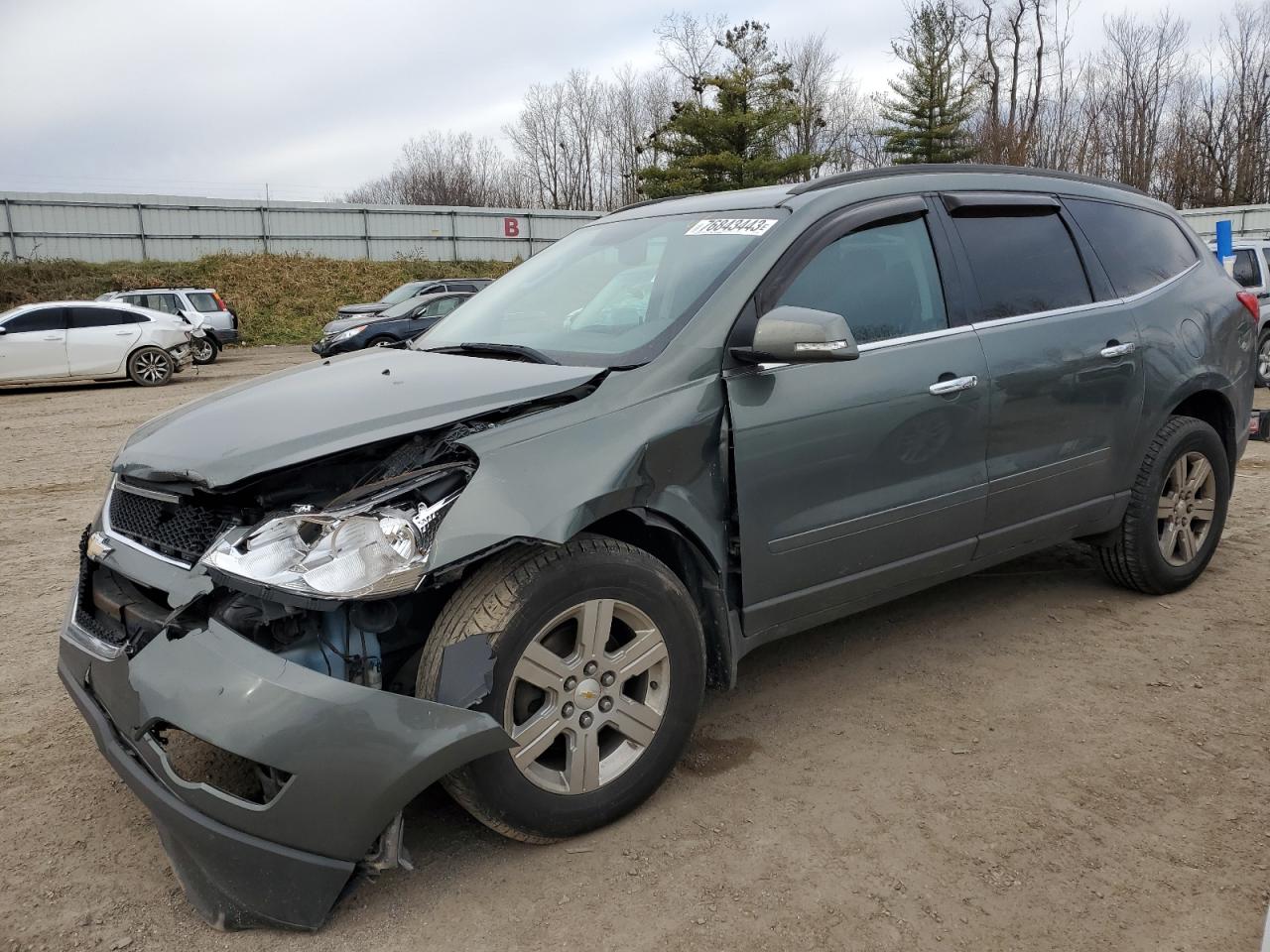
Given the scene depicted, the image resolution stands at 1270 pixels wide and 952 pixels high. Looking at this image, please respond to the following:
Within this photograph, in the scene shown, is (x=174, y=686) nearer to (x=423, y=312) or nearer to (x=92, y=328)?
(x=92, y=328)

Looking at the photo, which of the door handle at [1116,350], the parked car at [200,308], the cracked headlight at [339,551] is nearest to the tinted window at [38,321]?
the parked car at [200,308]

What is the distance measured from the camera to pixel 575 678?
8.62ft

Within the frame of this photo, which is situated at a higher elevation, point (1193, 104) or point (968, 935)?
point (1193, 104)

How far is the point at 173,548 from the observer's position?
2.61 metres

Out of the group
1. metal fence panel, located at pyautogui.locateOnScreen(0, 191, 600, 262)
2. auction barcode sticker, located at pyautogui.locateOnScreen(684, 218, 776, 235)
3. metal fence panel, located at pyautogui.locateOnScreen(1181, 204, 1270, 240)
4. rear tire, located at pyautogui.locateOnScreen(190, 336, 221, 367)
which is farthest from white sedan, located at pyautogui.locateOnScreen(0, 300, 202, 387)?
metal fence panel, located at pyautogui.locateOnScreen(1181, 204, 1270, 240)

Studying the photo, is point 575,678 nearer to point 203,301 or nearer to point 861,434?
point 861,434

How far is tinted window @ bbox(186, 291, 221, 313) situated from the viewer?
2339 centimetres

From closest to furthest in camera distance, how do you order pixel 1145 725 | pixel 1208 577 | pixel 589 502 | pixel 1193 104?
pixel 589 502 < pixel 1145 725 < pixel 1208 577 < pixel 1193 104

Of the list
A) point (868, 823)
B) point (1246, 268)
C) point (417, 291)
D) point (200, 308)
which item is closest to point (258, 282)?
point (200, 308)

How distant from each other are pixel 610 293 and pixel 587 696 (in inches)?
60.6

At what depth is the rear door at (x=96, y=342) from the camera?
1638cm

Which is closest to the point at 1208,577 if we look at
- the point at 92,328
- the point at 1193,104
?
the point at 92,328

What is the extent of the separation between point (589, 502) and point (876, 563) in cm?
126

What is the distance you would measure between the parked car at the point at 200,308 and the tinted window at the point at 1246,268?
61.4ft
